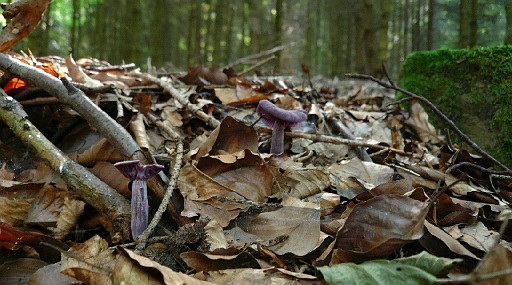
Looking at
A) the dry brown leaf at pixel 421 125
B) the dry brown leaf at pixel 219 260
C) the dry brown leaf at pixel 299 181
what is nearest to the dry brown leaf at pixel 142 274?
the dry brown leaf at pixel 219 260

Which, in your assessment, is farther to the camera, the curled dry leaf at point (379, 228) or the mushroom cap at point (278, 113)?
the mushroom cap at point (278, 113)

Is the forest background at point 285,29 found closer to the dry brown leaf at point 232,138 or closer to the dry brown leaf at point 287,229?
the dry brown leaf at point 232,138

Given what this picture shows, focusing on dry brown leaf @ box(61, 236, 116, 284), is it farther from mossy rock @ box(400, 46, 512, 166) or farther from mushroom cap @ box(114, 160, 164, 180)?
mossy rock @ box(400, 46, 512, 166)

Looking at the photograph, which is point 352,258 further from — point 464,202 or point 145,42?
point 145,42

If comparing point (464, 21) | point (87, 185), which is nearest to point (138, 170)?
point (87, 185)

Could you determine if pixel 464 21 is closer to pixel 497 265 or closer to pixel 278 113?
pixel 278 113

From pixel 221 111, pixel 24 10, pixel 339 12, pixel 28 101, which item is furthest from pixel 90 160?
pixel 339 12

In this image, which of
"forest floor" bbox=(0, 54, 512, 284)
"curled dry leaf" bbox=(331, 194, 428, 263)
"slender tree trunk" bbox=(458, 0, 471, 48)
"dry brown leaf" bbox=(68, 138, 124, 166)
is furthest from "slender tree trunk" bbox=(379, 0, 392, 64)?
"curled dry leaf" bbox=(331, 194, 428, 263)
